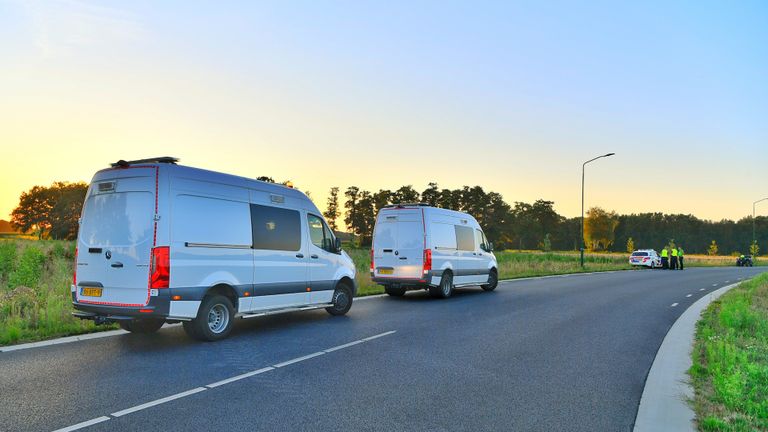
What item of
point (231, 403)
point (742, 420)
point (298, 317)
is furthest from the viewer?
point (298, 317)

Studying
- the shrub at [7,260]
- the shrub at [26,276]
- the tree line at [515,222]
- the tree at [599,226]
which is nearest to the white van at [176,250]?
the shrub at [26,276]

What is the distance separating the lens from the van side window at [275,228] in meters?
8.75

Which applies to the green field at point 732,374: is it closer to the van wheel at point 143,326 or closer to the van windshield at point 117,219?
the van windshield at point 117,219

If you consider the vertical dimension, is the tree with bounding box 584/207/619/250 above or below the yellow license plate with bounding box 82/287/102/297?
above

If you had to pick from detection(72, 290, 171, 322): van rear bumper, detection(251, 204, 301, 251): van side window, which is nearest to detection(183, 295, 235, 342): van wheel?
detection(72, 290, 171, 322): van rear bumper

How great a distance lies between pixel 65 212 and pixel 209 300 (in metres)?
81.3

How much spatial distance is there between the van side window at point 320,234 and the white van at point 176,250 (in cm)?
99

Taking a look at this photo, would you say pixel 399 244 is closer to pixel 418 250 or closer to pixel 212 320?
pixel 418 250

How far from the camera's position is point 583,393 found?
215 inches

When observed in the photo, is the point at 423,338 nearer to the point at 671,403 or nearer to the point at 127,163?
the point at 671,403

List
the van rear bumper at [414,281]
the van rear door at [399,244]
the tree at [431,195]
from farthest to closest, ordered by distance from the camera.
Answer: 1. the tree at [431,195]
2. the van rear door at [399,244]
3. the van rear bumper at [414,281]

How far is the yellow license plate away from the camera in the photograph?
7.42 m

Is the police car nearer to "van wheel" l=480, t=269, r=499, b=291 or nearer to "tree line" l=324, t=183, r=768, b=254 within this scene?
"van wheel" l=480, t=269, r=499, b=291

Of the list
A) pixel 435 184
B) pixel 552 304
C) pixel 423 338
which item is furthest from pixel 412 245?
pixel 435 184
